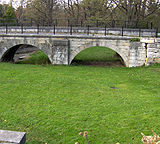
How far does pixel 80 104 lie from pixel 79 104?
0.05m

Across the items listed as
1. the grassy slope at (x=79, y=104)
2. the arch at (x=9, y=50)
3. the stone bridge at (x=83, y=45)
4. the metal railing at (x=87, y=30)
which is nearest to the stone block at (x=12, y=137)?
the grassy slope at (x=79, y=104)

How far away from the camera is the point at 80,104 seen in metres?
8.91

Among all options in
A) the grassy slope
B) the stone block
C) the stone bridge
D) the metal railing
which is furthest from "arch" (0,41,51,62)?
the stone block

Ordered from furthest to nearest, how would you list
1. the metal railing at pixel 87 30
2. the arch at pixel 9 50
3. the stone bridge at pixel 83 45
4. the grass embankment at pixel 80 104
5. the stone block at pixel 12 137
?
1. the metal railing at pixel 87 30
2. the arch at pixel 9 50
3. the stone bridge at pixel 83 45
4. the grass embankment at pixel 80 104
5. the stone block at pixel 12 137

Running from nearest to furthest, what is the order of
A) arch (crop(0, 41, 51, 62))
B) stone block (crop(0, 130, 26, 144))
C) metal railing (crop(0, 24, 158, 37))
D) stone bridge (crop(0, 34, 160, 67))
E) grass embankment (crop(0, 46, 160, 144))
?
stone block (crop(0, 130, 26, 144)) → grass embankment (crop(0, 46, 160, 144)) → stone bridge (crop(0, 34, 160, 67)) → arch (crop(0, 41, 51, 62)) → metal railing (crop(0, 24, 158, 37))

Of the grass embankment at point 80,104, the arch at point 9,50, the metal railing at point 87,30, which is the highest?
the metal railing at point 87,30

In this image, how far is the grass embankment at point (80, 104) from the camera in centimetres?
677

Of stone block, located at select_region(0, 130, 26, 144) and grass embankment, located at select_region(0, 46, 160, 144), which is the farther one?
grass embankment, located at select_region(0, 46, 160, 144)

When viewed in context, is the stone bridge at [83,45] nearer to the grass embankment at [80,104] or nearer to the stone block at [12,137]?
the grass embankment at [80,104]

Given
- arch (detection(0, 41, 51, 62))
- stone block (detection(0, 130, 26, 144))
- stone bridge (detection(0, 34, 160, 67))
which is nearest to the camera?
stone block (detection(0, 130, 26, 144))

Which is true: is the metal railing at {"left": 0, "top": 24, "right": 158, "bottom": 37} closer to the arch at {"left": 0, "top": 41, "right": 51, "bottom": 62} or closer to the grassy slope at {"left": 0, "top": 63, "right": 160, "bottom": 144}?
the arch at {"left": 0, "top": 41, "right": 51, "bottom": 62}

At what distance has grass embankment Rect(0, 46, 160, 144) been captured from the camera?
22.2 ft

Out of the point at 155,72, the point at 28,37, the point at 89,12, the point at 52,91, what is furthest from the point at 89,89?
the point at 89,12

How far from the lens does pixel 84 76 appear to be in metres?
13.1
